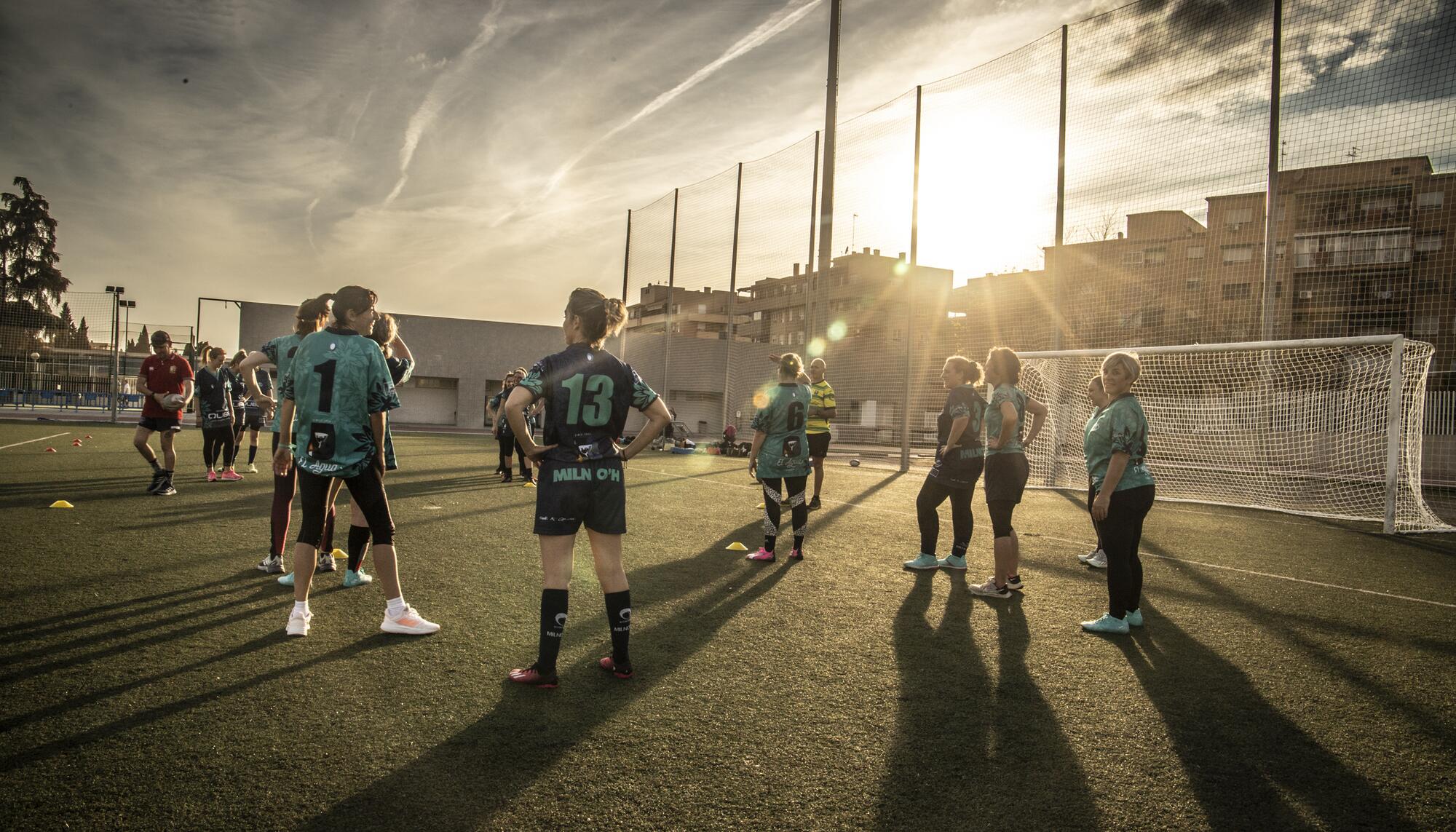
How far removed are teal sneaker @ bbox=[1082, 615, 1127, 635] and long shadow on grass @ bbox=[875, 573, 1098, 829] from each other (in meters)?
0.62

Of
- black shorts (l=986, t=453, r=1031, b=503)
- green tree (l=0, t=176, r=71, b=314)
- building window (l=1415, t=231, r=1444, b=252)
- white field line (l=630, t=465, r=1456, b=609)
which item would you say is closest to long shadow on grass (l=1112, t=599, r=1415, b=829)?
black shorts (l=986, t=453, r=1031, b=503)

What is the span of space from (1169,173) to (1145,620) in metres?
10.9

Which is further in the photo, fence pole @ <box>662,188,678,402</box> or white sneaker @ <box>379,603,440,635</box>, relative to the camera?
fence pole @ <box>662,188,678,402</box>

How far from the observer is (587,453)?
351 centimetres

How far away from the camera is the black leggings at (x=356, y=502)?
4160 millimetres

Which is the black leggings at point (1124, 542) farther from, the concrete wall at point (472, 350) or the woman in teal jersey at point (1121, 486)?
the concrete wall at point (472, 350)

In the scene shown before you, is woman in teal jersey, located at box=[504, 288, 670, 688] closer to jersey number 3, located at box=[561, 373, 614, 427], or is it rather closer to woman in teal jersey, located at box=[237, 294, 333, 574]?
jersey number 3, located at box=[561, 373, 614, 427]

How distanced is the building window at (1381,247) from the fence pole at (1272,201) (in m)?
4.79

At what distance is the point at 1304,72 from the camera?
12.2 metres

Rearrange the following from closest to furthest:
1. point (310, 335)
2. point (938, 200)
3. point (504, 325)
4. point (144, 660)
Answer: point (144, 660), point (310, 335), point (938, 200), point (504, 325)

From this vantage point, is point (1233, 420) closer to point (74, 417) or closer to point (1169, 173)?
point (1169, 173)

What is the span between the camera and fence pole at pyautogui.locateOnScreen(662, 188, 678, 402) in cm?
2791

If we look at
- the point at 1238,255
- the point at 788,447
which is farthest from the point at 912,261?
the point at 788,447

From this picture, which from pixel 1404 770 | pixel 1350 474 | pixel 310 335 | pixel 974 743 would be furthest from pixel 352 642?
pixel 1350 474
